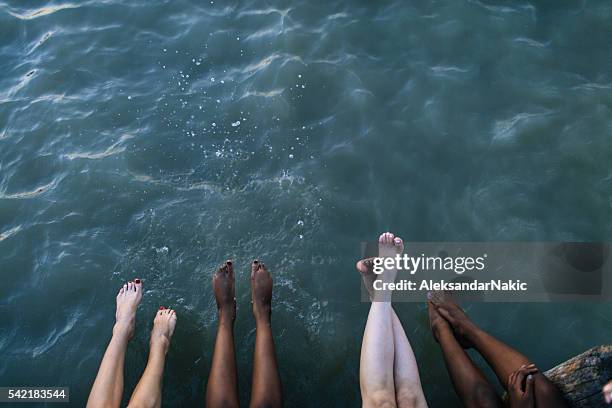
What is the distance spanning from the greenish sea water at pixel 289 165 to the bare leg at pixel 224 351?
340 millimetres

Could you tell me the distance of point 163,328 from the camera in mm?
5941

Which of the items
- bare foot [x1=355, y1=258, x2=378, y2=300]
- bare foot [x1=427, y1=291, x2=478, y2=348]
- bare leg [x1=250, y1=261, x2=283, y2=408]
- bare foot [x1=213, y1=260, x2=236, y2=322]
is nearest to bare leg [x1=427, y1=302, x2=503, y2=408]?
bare foot [x1=427, y1=291, x2=478, y2=348]

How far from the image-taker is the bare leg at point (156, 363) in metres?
5.11

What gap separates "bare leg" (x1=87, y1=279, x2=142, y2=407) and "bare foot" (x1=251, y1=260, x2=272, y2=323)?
1.32 meters

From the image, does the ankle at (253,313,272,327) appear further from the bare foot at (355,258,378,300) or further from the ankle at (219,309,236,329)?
the bare foot at (355,258,378,300)

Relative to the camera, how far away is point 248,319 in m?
6.15

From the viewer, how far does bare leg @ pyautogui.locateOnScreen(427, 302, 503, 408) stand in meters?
4.82

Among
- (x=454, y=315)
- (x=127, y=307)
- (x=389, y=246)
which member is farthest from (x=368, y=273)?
(x=127, y=307)

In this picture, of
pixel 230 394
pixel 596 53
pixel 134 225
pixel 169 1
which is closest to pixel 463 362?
pixel 230 394

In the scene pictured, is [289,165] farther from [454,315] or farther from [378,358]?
[378,358]

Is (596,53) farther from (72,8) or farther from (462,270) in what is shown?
(72,8)

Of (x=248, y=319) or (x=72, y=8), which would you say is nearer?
(x=248, y=319)

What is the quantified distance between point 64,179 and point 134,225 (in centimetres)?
132

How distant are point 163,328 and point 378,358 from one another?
7.69 ft
